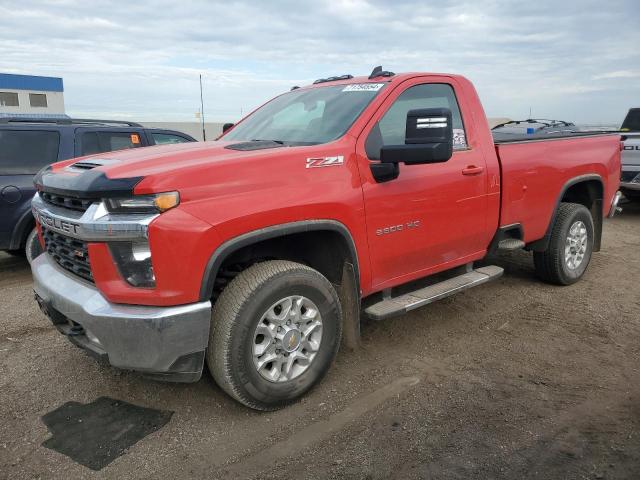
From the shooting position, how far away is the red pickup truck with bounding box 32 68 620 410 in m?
2.60

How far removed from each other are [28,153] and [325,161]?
4459 millimetres

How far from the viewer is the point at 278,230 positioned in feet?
9.52

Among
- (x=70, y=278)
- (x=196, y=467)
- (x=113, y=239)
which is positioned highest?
(x=113, y=239)

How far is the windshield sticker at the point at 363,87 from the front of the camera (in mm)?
3749

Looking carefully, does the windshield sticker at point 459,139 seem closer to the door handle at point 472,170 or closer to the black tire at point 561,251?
the door handle at point 472,170

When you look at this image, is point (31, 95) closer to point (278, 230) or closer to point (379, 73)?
point (379, 73)

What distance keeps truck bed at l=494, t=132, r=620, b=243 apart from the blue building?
120 feet

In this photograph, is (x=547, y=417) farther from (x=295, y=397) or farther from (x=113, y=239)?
(x=113, y=239)

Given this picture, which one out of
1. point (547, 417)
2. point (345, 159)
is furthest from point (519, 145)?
point (547, 417)

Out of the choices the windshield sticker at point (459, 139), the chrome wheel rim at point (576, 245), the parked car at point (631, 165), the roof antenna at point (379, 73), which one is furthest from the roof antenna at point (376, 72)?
the parked car at point (631, 165)

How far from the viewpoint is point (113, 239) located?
256 centimetres

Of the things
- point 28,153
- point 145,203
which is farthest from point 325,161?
point 28,153

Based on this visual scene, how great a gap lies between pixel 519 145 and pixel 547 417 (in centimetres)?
246

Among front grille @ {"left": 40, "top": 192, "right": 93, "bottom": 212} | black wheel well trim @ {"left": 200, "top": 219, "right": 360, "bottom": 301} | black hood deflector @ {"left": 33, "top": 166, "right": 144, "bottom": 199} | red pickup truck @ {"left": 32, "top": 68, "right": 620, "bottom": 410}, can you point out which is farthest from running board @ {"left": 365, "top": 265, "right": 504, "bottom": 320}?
front grille @ {"left": 40, "top": 192, "right": 93, "bottom": 212}
